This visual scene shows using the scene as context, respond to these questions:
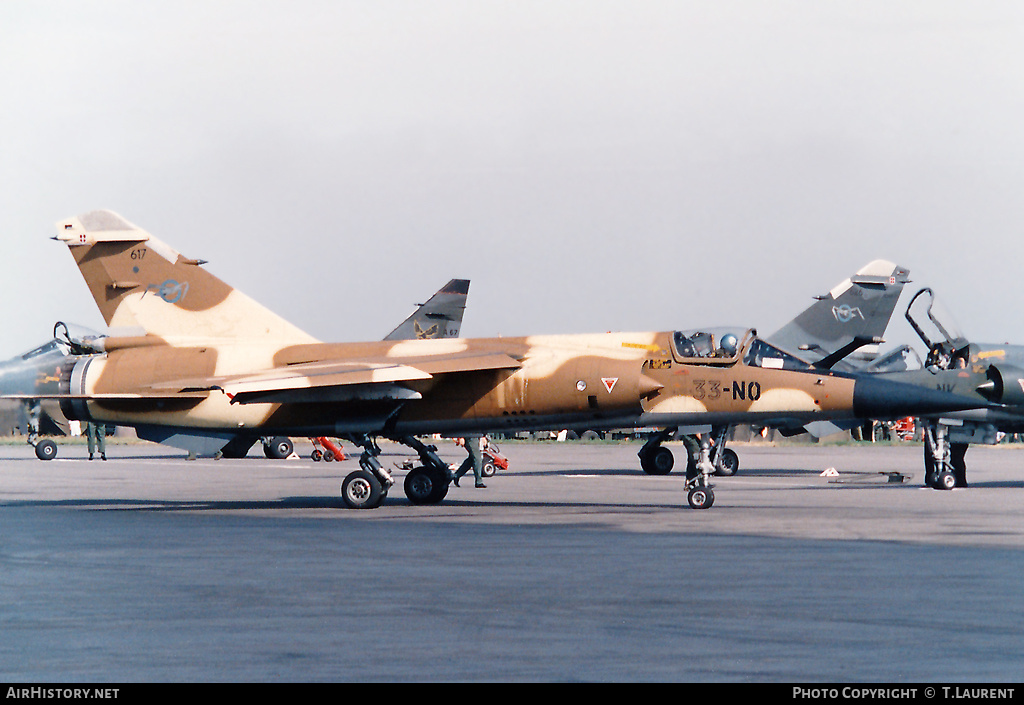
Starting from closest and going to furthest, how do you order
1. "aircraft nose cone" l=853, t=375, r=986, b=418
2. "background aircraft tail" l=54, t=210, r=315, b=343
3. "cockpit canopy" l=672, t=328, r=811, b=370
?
1. "aircraft nose cone" l=853, t=375, r=986, b=418
2. "cockpit canopy" l=672, t=328, r=811, b=370
3. "background aircraft tail" l=54, t=210, r=315, b=343

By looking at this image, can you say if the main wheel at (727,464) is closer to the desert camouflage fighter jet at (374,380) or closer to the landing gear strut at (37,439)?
the desert camouflage fighter jet at (374,380)

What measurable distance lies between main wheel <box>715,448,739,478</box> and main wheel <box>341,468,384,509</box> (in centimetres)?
1186

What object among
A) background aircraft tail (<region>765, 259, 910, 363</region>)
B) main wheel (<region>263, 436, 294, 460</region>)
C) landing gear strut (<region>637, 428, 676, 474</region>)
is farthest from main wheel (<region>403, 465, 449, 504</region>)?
main wheel (<region>263, 436, 294, 460</region>)

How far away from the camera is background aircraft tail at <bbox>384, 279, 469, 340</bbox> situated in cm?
3219

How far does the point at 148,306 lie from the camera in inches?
778

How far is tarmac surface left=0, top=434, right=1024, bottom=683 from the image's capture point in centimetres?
654

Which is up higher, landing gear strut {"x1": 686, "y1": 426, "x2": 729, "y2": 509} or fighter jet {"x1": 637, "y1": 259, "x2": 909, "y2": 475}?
fighter jet {"x1": 637, "y1": 259, "x2": 909, "y2": 475}

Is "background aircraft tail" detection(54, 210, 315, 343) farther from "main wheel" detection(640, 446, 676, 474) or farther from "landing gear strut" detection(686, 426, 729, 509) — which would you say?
"main wheel" detection(640, 446, 676, 474)

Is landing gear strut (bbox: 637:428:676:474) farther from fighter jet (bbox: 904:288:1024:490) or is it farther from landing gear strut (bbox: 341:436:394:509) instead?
landing gear strut (bbox: 341:436:394:509)

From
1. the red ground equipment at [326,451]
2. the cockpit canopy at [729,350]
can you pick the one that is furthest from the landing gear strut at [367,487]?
the red ground equipment at [326,451]

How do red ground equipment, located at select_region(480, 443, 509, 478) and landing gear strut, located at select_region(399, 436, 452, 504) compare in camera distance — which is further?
red ground equipment, located at select_region(480, 443, 509, 478)

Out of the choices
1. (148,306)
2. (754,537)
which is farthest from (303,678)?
(148,306)

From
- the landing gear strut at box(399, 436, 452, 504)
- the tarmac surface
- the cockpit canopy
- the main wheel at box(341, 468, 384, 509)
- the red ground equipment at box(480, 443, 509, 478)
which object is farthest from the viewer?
the red ground equipment at box(480, 443, 509, 478)

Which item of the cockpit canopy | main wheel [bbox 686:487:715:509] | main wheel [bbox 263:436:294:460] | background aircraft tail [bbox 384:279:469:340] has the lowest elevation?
main wheel [bbox 263:436:294:460]
